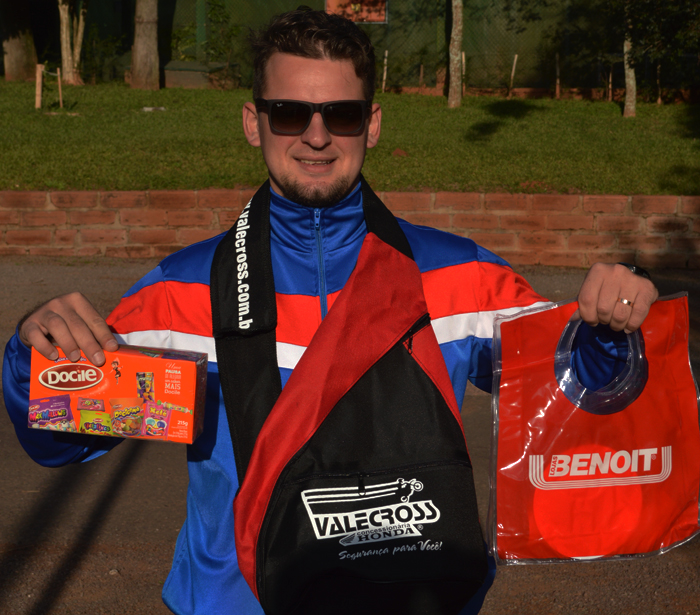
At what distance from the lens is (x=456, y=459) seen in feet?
5.18

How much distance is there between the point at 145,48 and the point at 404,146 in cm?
894

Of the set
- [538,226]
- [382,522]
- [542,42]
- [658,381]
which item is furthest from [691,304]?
[542,42]

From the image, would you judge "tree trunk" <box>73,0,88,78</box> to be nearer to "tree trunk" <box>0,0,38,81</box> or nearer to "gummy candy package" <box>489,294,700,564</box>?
"tree trunk" <box>0,0,38,81</box>

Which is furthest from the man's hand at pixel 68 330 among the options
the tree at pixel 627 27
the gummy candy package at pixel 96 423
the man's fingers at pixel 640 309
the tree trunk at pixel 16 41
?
the tree trunk at pixel 16 41

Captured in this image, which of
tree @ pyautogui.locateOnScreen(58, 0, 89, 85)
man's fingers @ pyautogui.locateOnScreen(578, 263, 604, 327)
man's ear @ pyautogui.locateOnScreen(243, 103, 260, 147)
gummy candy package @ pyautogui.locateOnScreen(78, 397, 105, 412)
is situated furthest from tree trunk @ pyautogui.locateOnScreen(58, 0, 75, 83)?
man's fingers @ pyautogui.locateOnScreen(578, 263, 604, 327)

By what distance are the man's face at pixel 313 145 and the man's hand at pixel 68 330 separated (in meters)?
0.59

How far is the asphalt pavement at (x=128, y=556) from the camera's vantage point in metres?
3.58

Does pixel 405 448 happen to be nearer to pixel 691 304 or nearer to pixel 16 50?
pixel 691 304

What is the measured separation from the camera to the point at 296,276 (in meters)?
1.96

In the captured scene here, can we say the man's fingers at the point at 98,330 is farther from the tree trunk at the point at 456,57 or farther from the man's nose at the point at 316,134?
the tree trunk at the point at 456,57

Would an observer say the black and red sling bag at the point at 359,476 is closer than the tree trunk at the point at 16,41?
Yes

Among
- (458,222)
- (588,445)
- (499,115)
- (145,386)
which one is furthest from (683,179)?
(145,386)

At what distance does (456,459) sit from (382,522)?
0.65ft

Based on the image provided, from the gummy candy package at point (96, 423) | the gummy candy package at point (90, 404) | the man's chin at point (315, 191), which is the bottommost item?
the gummy candy package at point (96, 423)
